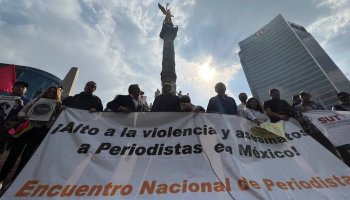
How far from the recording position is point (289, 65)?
380 feet

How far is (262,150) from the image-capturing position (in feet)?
13.5

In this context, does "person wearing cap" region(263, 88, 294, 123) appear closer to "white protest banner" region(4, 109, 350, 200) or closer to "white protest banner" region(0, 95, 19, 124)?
"white protest banner" region(4, 109, 350, 200)

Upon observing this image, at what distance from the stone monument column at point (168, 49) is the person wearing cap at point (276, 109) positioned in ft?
54.2

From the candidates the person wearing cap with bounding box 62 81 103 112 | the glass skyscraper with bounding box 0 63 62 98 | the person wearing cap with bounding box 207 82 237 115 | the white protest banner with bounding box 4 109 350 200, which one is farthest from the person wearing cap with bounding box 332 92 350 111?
the glass skyscraper with bounding box 0 63 62 98

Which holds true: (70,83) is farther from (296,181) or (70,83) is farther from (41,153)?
(296,181)

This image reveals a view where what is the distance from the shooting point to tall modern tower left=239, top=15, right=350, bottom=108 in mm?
105206

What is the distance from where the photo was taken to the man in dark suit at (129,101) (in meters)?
5.45

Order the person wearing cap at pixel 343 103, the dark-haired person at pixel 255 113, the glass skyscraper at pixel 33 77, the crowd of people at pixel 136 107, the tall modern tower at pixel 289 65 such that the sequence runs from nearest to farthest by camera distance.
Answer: the crowd of people at pixel 136 107 → the dark-haired person at pixel 255 113 → the person wearing cap at pixel 343 103 → the glass skyscraper at pixel 33 77 → the tall modern tower at pixel 289 65

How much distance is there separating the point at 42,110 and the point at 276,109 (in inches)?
199

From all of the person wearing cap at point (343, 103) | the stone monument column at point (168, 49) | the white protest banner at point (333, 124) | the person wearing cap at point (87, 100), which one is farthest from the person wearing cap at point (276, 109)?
the stone monument column at point (168, 49)

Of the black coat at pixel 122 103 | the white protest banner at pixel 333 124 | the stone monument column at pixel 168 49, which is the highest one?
the stone monument column at pixel 168 49

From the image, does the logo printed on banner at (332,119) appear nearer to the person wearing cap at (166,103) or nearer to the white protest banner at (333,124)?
the white protest banner at (333,124)

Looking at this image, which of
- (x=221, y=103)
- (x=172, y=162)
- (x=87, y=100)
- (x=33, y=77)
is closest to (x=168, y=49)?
(x=221, y=103)

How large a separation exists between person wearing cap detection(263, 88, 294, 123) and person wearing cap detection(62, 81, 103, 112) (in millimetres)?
3781
